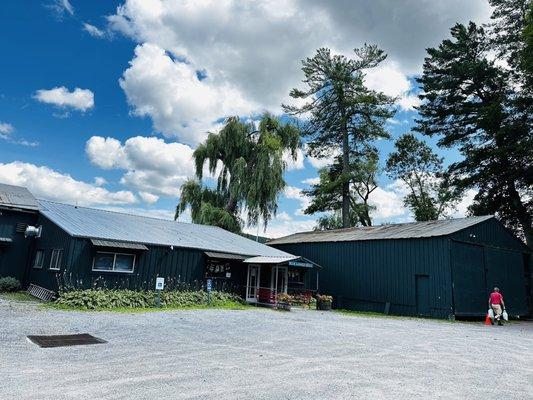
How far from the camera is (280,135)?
98.7 ft

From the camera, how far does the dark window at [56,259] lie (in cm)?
1569

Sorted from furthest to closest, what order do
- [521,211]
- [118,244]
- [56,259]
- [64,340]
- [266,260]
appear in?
1. [521,211]
2. [266,260]
3. [56,259]
4. [118,244]
5. [64,340]

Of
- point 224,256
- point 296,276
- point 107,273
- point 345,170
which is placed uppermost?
point 345,170

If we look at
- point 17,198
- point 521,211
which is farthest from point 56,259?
point 521,211

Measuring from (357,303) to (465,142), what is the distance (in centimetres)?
1522

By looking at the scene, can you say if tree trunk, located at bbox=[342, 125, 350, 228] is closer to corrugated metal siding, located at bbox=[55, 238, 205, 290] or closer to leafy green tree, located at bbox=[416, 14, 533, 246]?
leafy green tree, located at bbox=[416, 14, 533, 246]

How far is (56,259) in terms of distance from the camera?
16.0 m

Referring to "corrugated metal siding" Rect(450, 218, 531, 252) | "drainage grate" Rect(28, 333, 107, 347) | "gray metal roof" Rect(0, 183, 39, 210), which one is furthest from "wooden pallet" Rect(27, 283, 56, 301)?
"corrugated metal siding" Rect(450, 218, 531, 252)

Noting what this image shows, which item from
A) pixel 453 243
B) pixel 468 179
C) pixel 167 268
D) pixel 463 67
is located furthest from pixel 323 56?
pixel 167 268

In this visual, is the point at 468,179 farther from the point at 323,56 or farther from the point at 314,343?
the point at 314,343

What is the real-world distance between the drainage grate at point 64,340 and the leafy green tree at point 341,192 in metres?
27.9

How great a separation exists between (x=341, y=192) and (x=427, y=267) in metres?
17.8

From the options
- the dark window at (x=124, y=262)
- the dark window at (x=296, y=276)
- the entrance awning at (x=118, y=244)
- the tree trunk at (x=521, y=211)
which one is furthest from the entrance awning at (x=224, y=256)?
the tree trunk at (x=521, y=211)

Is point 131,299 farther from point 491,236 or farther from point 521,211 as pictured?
point 521,211
